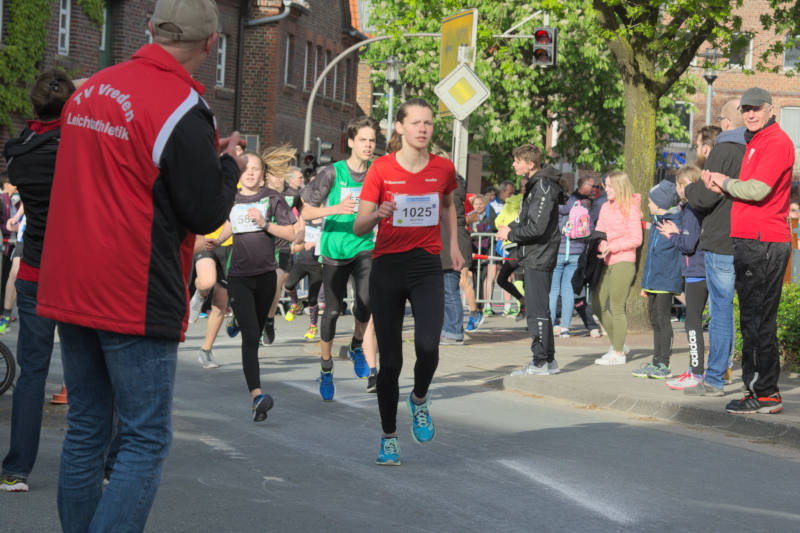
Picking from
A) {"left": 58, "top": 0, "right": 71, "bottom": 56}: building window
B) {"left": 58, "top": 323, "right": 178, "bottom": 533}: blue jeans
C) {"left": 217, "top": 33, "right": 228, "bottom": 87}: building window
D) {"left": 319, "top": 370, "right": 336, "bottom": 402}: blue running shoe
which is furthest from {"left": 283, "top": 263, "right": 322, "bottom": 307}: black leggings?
{"left": 217, "top": 33, "right": 228, "bottom": 87}: building window

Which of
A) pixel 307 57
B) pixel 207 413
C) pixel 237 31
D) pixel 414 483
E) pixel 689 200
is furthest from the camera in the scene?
pixel 307 57

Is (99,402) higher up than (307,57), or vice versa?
(307,57)

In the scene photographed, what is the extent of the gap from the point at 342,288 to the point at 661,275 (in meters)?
2.94

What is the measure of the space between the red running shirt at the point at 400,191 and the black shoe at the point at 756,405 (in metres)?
2.88

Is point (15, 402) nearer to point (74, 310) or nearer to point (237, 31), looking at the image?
point (74, 310)

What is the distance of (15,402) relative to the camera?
633cm

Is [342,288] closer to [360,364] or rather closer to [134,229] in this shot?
[360,364]

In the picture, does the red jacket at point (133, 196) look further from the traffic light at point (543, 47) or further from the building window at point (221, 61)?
the building window at point (221, 61)

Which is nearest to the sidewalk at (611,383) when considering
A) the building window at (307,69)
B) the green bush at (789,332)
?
the green bush at (789,332)

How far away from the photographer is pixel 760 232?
30.1 ft

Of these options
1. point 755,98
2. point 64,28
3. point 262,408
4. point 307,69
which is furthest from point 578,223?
point 307,69

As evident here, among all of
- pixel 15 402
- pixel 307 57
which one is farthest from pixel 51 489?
pixel 307 57

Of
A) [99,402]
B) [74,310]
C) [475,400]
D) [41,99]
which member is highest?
[41,99]

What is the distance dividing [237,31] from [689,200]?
30266mm
